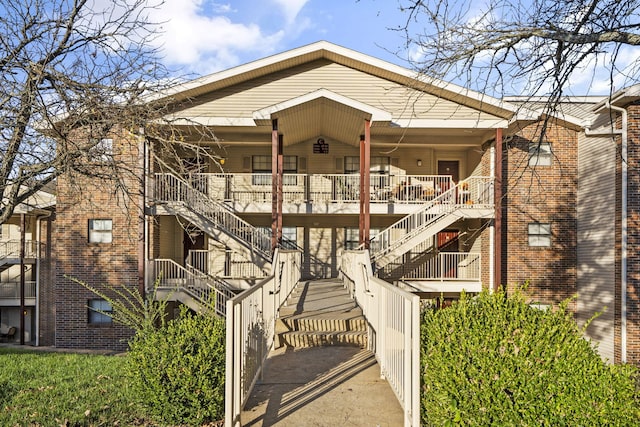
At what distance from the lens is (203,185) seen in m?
16.4

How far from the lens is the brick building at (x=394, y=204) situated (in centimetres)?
1403

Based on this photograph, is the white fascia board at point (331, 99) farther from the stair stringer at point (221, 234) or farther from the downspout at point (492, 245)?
the downspout at point (492, 245)

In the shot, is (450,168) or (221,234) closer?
(221,234)

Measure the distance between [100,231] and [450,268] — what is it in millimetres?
12227

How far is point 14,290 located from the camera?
23.5 meters

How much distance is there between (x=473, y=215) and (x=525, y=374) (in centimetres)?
1171

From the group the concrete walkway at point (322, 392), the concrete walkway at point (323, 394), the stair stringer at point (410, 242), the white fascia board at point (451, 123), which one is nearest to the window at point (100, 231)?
the stair stringer at point (410, 242)

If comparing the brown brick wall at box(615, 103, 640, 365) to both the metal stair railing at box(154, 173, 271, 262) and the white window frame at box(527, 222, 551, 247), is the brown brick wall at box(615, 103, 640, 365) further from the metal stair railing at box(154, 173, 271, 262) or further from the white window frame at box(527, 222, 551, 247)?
the metal stair railing at box(154, 173, 271, 262)

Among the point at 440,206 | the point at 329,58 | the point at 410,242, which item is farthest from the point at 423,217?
the point at 329,58

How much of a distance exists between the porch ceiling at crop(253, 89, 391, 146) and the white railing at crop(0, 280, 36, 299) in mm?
15565

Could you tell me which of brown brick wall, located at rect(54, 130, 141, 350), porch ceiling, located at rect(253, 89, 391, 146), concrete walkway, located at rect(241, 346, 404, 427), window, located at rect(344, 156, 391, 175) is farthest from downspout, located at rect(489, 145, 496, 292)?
brown brick wall, located at rect(54, 130, 141, 350)

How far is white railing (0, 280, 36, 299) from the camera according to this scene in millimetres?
23125

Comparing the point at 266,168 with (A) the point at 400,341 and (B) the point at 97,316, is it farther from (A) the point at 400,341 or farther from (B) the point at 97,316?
(A) the point at 400,341

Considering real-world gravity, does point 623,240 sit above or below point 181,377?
above
